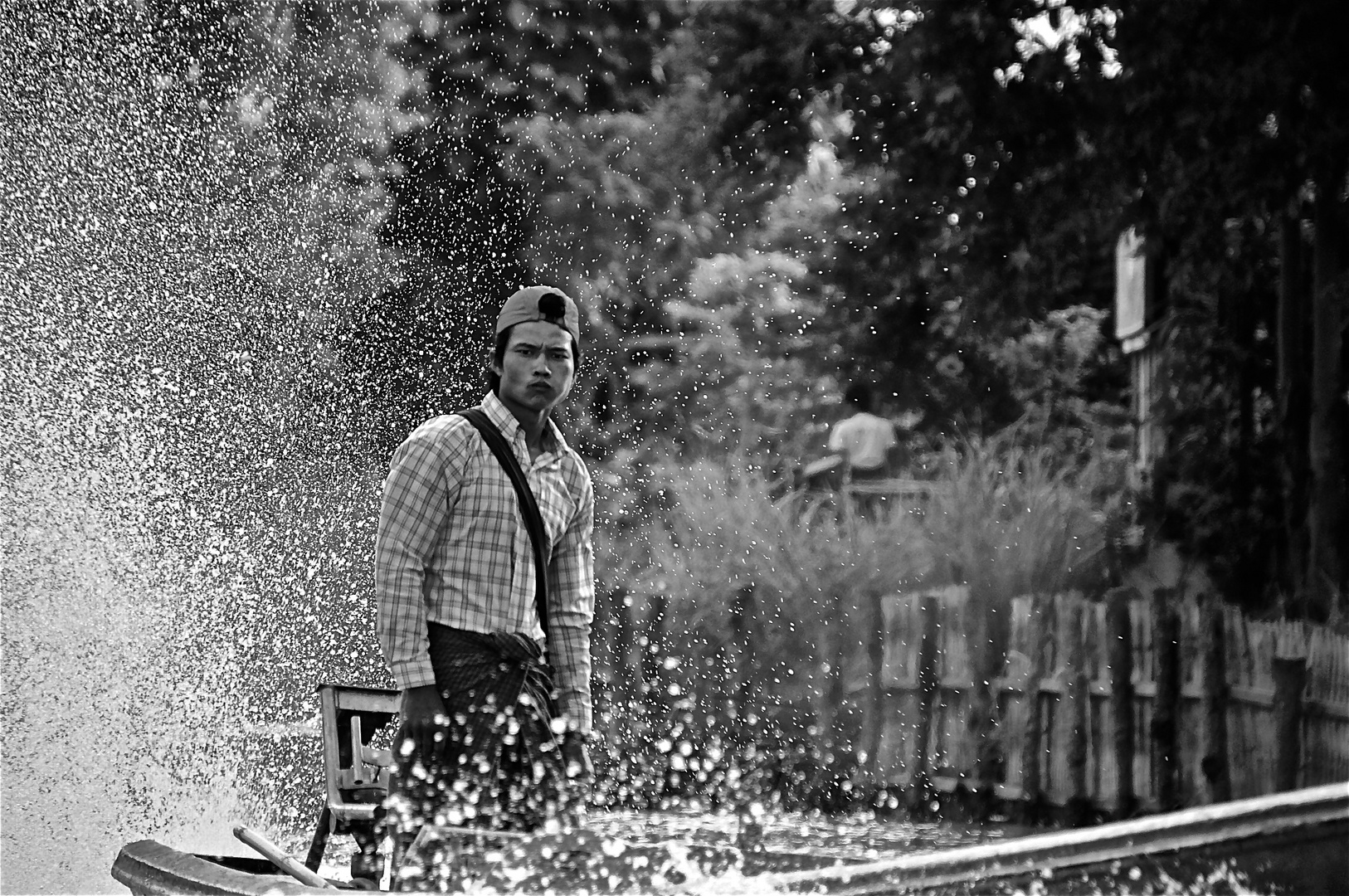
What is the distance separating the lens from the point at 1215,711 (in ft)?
25.2

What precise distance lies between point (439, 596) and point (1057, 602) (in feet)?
16.4

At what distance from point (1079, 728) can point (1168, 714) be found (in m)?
0.59

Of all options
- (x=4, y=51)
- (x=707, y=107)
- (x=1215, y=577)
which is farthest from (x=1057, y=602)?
(x=4, y=51)

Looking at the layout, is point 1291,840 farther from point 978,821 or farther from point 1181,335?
point 1181,335

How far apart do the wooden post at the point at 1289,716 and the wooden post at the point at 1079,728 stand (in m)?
1.43

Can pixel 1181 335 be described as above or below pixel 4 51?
below

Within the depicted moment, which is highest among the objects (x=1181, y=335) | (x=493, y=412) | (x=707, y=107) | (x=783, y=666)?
(x=707, y=107)

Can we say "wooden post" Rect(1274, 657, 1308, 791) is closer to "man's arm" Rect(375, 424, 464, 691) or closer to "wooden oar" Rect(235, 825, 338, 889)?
"man's arm" Rect(375, 424, 464, 691)

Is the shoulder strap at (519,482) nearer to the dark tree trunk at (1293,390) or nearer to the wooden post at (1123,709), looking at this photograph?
the wooden post at (1123,709)

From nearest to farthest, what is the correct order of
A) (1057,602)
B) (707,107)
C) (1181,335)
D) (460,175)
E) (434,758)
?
(434,758)
(1057,602)
(1181,335)
(707,107)
(460,175)

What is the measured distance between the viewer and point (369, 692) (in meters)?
4.71

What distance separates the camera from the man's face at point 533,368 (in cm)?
463

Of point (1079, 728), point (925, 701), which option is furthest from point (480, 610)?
point (925, 701)

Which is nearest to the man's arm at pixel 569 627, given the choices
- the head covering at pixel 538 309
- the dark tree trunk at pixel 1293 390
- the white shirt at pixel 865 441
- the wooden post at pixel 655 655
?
the head covering at pixel 538 309
